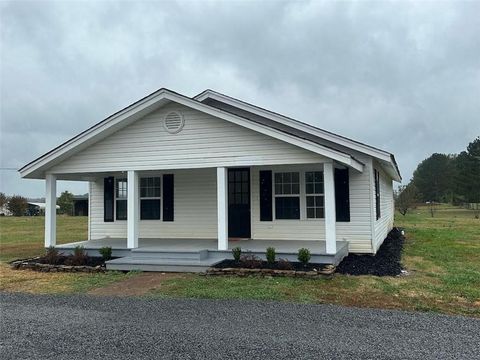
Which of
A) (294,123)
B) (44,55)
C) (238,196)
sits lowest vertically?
(238,196)

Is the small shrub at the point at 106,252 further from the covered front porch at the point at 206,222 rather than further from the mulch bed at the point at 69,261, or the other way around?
the covered front porch at the point at 206,222

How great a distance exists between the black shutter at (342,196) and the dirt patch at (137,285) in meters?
4.69

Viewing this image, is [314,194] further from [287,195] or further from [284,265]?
[284,265]

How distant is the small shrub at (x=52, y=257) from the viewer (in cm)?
990

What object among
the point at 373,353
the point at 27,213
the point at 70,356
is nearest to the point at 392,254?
the point at 373,353

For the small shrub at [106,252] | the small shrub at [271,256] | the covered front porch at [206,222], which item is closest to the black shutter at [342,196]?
the covered front porch at [206,222]

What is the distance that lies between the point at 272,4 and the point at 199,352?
1133 centimetres

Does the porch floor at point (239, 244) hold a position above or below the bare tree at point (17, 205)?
below

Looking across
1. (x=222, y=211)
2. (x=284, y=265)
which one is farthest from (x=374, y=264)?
(x=222, y=211)

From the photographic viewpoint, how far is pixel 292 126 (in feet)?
36.7

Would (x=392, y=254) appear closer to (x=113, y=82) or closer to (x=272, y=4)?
(x=272, y=4)

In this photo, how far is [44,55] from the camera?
15398 millimetres

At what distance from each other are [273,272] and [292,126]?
4669 mm

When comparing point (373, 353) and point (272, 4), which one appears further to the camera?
point (272, 4)
